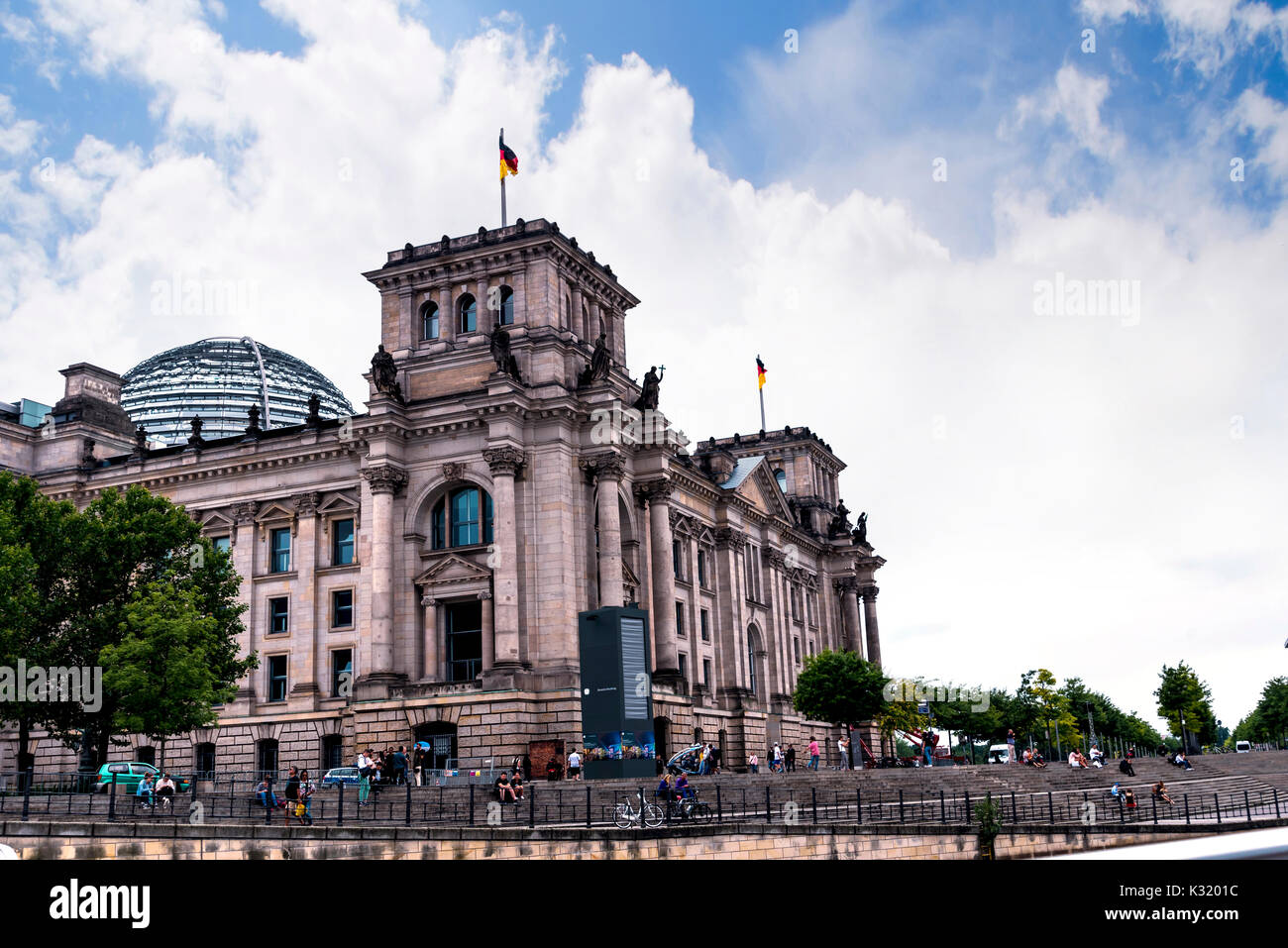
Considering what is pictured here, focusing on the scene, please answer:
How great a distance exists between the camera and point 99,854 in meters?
23.2

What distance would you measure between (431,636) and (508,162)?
23.7m

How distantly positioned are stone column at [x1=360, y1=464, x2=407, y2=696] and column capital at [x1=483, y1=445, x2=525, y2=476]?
540cm

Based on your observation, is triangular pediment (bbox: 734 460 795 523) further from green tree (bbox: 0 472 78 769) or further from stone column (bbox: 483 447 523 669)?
green tree (bbox: 0 472 78 769)

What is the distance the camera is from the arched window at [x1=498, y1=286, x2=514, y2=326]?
60.6m

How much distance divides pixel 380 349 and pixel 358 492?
23.3ft

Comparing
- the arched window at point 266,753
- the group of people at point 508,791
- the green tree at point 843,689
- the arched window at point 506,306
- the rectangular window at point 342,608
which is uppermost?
the arched window at point 506,306

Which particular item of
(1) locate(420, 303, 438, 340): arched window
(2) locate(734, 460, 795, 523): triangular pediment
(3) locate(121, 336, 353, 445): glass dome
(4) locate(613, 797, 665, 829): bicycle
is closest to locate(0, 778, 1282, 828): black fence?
(4) locate(613, 797, 665, 829): bicycle

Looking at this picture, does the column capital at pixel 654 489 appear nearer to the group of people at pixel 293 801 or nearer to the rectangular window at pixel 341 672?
the rectangular window at pixel 341 672

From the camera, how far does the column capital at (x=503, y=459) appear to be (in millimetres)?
54438

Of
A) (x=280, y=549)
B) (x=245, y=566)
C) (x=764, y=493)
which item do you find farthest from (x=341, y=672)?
(x=764, y=493)

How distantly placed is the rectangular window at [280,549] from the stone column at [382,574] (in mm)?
6919

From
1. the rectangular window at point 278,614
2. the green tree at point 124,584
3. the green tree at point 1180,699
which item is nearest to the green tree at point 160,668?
the green tree at point 124,584

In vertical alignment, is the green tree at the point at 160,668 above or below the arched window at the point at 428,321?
below
